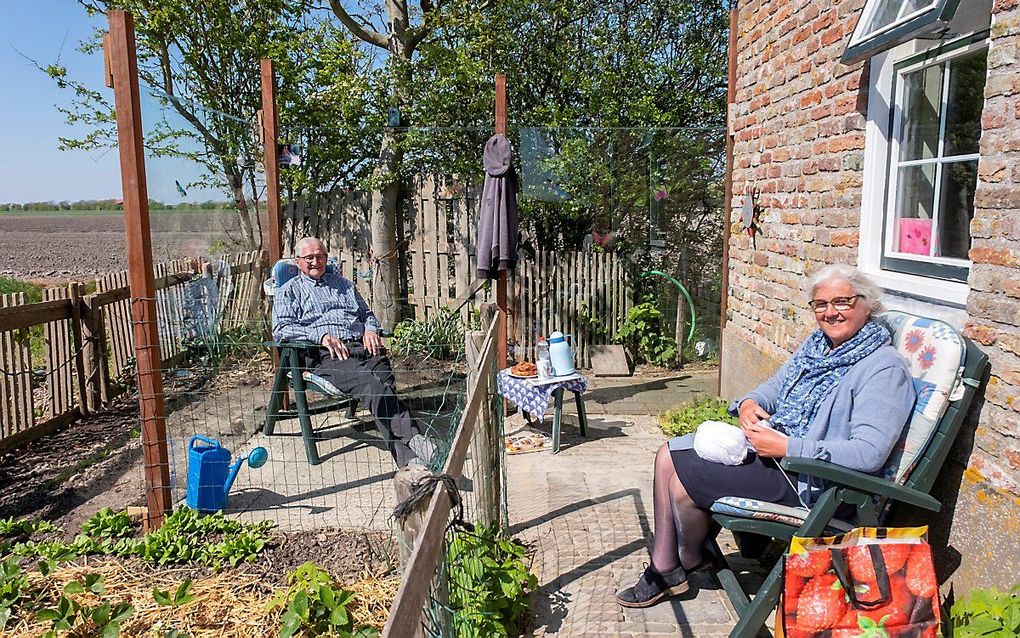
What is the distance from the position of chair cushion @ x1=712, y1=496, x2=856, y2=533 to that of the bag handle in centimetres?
15

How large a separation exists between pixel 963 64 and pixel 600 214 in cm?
424

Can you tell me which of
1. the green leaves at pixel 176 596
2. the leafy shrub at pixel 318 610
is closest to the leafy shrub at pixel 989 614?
the leafy shrub at pixel 318 610

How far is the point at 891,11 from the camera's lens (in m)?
2.88

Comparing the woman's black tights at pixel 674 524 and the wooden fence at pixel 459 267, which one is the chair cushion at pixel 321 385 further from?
the wooden fence at pixel 459 267

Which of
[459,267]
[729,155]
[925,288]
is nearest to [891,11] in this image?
[925,288]

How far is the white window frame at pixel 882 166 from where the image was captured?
10.0 feet

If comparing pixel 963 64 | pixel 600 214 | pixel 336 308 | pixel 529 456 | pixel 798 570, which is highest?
pixel 963 64

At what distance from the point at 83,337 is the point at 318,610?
3.83 m

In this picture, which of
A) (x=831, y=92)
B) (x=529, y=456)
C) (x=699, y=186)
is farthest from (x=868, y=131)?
(x=699, y=186)

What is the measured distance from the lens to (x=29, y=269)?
1983 cm

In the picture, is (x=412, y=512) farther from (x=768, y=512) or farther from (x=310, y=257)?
(x=310, y=257)

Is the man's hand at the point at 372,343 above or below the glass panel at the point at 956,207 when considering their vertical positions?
below

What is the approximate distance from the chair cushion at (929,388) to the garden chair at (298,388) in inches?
123

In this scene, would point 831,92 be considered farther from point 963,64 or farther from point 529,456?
point 529,456
